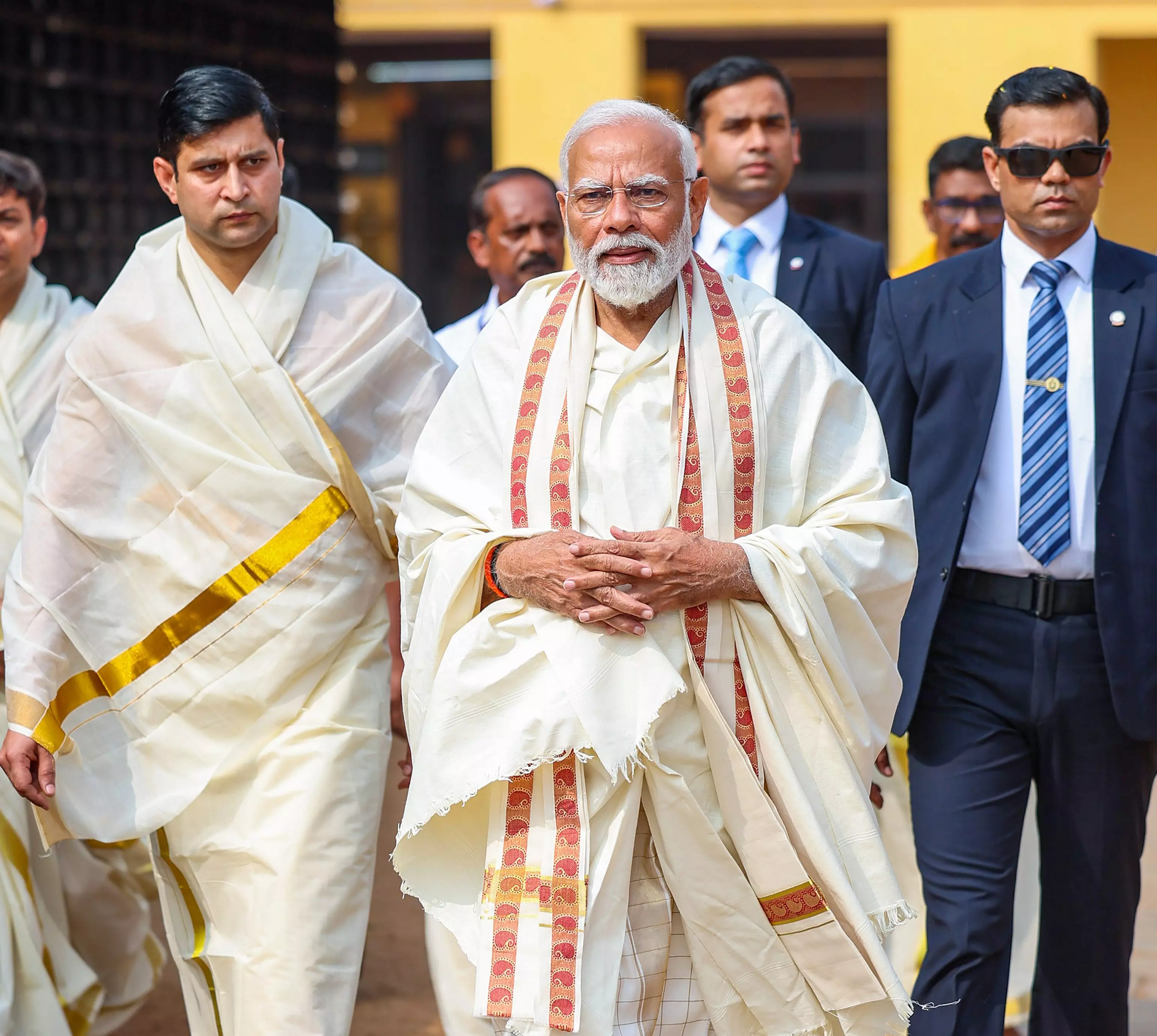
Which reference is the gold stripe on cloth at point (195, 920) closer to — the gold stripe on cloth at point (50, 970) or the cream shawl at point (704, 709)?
the gold stripe on cloth at point (50, 970)

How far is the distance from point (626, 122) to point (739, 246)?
1952mm

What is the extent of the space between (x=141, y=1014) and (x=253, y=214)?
9.37 ft

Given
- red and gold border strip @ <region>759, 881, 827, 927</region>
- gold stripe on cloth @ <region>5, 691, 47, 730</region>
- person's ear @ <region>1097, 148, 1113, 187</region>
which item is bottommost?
red and gold border strip @ <region>759, 881, 827, 927</region>

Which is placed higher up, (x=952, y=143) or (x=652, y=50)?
(x=652, y=50)

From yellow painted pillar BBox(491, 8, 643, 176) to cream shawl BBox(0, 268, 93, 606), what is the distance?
7359mm

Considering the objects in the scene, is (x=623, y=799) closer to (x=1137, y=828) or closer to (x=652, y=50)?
(x=1137, y=828)

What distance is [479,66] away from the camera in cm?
1352

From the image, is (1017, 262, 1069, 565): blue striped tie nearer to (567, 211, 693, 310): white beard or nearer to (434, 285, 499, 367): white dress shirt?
(567, 211, 693, 310): white beard

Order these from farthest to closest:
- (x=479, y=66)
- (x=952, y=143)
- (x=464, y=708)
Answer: (x=479, y=66) < (x=952, y=143) < (x=464, y=708)

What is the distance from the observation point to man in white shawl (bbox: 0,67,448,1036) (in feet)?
14.9

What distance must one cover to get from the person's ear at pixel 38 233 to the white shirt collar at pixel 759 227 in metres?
2.00

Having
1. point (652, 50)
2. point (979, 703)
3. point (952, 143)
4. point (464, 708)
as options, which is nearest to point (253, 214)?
point (464, 708)

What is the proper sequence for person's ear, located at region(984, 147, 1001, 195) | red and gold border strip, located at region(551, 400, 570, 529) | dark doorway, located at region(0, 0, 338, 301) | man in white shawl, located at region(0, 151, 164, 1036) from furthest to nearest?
1. dark doorway, located at region(0, 0, 338, 301)
2. man in white shawl, located at region(0, 151, 164, 1036)
3. person's ear, located at region(984, 147, 1001, 195)
4. red and gold border strip, located at region(551, 400, 570, 529)

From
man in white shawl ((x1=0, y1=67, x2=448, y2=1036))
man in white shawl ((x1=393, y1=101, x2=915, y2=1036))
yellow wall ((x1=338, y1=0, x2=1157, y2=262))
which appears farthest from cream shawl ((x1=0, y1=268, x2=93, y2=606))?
yellow wall ((x1=338, y1=0, x2=1157, y2=262))
